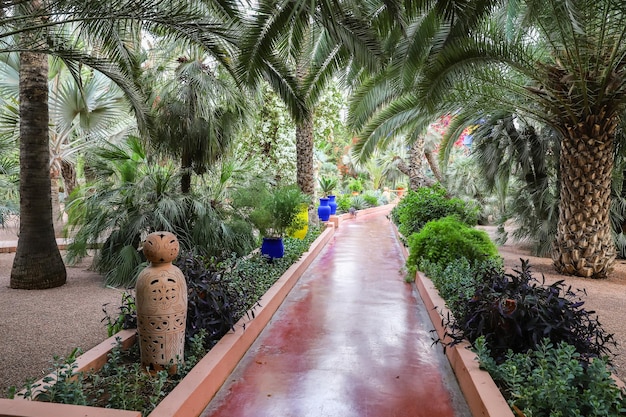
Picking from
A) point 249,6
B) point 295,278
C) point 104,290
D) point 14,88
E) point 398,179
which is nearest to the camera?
point 249,6

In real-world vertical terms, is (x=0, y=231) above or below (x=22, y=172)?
below

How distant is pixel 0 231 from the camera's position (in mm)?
14445

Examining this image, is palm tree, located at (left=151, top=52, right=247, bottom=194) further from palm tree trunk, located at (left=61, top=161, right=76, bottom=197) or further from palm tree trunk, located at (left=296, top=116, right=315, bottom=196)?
palm tree trunk, located at (left=61, top=161, right=76, bottom=197)

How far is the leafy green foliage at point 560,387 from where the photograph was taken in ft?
8.34

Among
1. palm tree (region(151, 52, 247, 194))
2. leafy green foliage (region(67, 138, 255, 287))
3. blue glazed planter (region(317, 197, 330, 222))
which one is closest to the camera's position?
leafy green foliage (region(67, 138, 255, 287))

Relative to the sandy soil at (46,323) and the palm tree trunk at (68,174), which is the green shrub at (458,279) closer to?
the sandy soil at (46,323)

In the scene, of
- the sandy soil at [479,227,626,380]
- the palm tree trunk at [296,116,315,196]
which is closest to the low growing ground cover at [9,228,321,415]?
the sandy soil at [479,227,626,380]

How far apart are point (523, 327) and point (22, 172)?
679 cm

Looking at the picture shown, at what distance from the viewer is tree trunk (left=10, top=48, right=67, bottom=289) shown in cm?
646

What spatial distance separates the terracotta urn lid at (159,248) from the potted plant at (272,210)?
3953mm

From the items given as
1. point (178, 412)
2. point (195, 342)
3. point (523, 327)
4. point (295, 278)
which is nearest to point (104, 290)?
point (295, 278)

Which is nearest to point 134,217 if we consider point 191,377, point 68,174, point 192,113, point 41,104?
point 41,104

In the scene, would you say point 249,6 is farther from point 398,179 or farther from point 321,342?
point 398,179

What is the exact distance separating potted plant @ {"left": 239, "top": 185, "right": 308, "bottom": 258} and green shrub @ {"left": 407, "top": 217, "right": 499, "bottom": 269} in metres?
2.27
